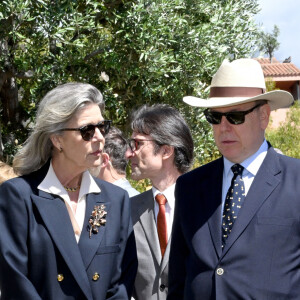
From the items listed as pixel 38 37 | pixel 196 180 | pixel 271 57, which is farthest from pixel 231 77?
pixel 271 57

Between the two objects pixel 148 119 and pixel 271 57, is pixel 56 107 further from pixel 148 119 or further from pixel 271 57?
pixel 271 57

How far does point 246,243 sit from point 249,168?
0.44m

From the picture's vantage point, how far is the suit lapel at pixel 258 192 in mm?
3318

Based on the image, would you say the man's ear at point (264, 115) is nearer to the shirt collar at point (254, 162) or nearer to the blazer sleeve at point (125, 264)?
the shirt collar at point (254, 162)

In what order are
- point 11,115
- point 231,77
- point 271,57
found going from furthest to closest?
point 271,57, point 11,115, point 231,77

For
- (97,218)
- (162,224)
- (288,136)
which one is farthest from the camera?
(288,136)

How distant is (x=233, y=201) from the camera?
11.3ft

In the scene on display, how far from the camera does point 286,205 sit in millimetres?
3305

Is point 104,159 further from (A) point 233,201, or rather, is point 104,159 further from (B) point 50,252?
(A) point 233,201

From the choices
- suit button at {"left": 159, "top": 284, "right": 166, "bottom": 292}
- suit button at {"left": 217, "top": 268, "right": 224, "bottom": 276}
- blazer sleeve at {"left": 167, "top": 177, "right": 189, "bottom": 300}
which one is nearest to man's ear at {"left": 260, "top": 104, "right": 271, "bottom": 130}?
blazer sleeve at {"left": 167, "top": 177, "right": 189, "bottom": 300}

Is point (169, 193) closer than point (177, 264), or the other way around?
point (177, 264)

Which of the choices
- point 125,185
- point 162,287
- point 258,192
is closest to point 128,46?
point 125,185

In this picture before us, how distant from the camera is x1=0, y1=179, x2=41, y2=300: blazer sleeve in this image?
3.44m

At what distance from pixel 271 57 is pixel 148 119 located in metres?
52.1
